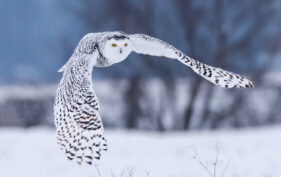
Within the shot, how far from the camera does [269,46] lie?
1828cm

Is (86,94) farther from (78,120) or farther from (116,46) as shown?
(116,46)

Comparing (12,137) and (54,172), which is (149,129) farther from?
(54,172)

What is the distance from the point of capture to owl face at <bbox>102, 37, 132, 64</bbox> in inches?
195

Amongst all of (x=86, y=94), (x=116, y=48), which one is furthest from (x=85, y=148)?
(x=116, y=48)

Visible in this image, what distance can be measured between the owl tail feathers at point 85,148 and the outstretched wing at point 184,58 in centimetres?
83

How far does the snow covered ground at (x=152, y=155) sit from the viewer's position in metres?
10.0

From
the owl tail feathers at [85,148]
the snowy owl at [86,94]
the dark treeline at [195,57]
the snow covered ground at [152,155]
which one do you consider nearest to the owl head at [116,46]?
the snowy owl at [86,94]

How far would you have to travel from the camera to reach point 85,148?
500 centimetres

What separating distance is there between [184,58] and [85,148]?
106 centimetres

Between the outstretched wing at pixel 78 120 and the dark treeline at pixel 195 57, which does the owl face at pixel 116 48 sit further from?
the dark treeline at pixel 195 57

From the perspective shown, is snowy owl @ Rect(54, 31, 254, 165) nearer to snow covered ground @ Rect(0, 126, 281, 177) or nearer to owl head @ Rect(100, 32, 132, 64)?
owl head @ Rect(100, 32, 132, 64)

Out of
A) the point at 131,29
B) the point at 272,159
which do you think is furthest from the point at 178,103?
the point at 272,159

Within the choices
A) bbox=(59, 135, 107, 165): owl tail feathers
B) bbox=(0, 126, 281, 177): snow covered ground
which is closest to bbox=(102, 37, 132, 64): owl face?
bbox=(59, 135, 107, 165): owl tail feathers

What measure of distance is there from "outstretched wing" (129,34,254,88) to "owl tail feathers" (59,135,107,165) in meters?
0.83
